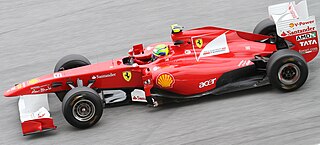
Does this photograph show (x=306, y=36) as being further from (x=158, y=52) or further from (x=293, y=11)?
(x=158, y=52)

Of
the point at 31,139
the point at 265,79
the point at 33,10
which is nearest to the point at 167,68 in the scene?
the point at 265,79

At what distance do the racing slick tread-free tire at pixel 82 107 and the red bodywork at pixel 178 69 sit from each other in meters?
0.57

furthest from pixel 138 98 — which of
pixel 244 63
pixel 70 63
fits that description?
pixel 244 63

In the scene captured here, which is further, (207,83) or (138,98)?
(138,98)

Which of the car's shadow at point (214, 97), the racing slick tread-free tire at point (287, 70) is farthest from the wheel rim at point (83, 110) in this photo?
the racing slick tread-free tire at point (287, 70)

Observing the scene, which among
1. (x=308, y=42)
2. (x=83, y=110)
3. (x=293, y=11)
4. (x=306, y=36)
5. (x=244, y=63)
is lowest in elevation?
(x=83, y=110)

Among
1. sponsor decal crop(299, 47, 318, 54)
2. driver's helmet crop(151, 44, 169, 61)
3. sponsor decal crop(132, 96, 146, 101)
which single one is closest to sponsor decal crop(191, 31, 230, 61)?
driver's helmet crop(151, 44, 169, 61)

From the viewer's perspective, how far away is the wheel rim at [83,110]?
9.09 meters

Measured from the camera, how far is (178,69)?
9.46 metres

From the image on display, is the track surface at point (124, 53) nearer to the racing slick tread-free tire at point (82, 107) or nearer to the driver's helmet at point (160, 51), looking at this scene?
the racing slick tread-free tire at point (82, 107)

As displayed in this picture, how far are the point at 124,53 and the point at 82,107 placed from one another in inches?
131

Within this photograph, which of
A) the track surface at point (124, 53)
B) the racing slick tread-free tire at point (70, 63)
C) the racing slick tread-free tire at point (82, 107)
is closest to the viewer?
the track surface at point (124, 53)

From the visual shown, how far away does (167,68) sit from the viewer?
949 cm

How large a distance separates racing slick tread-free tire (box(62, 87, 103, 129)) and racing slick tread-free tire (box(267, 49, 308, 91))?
8.68 feet
